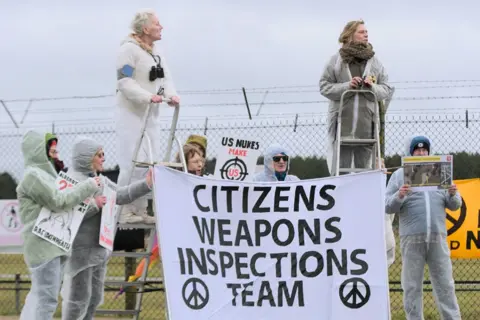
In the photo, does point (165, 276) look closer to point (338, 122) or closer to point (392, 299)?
point (338, 122)

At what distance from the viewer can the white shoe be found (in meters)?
9.89

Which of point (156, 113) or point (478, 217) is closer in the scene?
point (156, 113)

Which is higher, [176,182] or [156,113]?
[156,113]

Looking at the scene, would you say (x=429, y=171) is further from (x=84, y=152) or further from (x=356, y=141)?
(x=84, y=152)

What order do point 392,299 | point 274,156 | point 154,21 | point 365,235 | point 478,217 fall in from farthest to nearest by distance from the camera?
point 392,299 < point 478,217 < point 154,21 < point 274,156 < point 365,235

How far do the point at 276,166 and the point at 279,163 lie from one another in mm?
34

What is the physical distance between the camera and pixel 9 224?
14.0m

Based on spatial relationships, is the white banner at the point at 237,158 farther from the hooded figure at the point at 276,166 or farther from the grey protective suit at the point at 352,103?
the hooded figure at the point at 276,166

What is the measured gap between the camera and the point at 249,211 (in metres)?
8.48

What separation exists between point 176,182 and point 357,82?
1.93m

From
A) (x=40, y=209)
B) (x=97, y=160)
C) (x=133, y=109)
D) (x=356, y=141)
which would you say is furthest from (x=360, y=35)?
(x=40, y=209)

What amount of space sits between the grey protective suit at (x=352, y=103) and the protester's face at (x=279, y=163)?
1.83 feet

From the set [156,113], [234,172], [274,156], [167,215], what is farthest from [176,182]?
[234,172]

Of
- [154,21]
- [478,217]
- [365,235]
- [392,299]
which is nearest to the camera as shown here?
[365,235]
